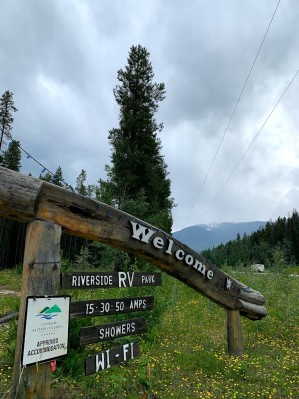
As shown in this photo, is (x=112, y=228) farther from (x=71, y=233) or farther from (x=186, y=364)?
(x=186, y=364)

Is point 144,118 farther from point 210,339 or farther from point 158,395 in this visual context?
point 158,395

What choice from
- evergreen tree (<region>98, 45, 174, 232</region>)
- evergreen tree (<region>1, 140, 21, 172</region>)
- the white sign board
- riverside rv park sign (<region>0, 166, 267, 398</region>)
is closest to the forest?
evergreen tree (<region>1, 140, 21, 172</region>)

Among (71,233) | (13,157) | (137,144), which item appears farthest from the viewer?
(13,157)

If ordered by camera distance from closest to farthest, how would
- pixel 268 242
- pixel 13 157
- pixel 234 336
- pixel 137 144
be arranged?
pixel 234 336 < pixel 137 144 < pixel 13 157 < pixel 268 242

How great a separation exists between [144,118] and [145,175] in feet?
16.2

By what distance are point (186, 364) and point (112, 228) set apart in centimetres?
401

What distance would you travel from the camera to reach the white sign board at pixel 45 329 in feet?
12.0

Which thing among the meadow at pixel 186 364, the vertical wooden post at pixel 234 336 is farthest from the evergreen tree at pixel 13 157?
the vertical wooden post at pixel 234 336

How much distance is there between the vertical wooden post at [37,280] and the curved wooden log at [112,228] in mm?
207

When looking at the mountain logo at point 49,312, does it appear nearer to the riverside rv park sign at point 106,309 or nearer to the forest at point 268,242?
the riverside rv park sign at point 106,309

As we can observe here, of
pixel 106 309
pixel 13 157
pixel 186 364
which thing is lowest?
pixel 186 364

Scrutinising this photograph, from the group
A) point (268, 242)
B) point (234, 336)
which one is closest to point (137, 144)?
point (234, 336)

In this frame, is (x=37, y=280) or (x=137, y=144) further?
(x=137, y=144)

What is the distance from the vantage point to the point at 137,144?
1029 inches
